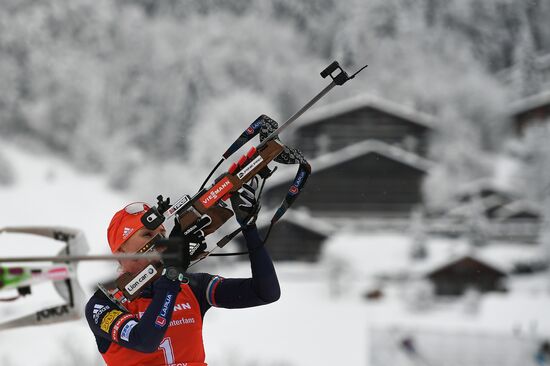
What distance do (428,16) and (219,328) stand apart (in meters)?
28.4

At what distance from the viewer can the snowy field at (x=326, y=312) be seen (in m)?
14.3

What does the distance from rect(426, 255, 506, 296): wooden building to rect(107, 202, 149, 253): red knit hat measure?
19465mm

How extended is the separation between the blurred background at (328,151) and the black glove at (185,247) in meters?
10.0

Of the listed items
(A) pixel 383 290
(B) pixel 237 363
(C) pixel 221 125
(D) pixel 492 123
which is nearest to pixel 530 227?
(A) pixel 383 290

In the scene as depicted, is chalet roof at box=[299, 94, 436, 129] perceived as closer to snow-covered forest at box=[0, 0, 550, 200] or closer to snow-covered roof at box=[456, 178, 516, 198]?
snow-covered forest at box=[0, 0, 550, 200]

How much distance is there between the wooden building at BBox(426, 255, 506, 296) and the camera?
21250 millimetres

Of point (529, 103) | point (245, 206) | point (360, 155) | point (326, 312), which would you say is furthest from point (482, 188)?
point (245, 206)

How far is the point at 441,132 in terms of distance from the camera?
113ft

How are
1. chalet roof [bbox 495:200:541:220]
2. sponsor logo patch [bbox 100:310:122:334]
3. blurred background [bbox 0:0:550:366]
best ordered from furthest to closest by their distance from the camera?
chalet roof [bbox 495:200:541:220] → blurred background [bbox 0:0:550:366] → sponsor logo patch [bbox 100:310:122:334]

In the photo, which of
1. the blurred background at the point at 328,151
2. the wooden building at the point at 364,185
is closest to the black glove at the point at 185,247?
the blurred background at the point at 328,151

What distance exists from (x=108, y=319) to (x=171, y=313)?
23cm

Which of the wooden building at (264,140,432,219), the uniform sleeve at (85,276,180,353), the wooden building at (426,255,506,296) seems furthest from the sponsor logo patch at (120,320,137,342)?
the wooden building at (264,140,432,219)

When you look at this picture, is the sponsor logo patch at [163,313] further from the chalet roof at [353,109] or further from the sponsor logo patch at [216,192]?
the chalet roof at [353,109]

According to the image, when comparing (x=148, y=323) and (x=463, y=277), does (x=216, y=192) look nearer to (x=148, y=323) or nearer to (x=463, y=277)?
(x=148, y=323)
